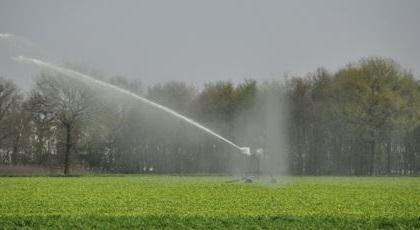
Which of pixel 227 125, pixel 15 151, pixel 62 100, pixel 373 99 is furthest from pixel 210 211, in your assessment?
pixel 15 151

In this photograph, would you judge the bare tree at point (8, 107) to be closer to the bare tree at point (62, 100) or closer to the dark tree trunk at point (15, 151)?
the dark tree trunk at point (15, 151)

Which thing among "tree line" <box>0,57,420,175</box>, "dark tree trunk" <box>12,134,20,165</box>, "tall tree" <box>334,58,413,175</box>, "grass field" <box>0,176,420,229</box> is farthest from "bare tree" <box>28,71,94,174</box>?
"grass field" <box>0,176,420,229</box>

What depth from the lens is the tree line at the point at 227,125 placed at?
86.8 meters

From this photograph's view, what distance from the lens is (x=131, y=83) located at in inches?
3654

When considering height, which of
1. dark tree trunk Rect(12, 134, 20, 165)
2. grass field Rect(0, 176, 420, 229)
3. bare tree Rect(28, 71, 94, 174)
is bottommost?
grass field Rect(0, 176, 420, 229)

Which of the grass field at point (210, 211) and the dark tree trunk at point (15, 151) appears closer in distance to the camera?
the grass field at point (210, 211)


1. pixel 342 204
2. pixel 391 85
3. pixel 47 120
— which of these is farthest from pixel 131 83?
pixel 342 204

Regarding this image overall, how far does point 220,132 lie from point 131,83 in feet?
57.6

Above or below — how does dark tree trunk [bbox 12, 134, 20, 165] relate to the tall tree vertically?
below

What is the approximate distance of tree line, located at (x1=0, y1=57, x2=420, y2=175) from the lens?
86.8 m

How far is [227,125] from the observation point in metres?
102

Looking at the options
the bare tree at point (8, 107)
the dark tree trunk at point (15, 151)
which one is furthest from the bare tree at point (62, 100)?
the dark tree trunk at point (15, 151)

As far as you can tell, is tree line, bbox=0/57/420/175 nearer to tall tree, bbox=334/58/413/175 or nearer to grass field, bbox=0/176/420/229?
tall tree, bbox=334/58/413/175

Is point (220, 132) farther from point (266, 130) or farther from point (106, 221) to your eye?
point (106, 221)
